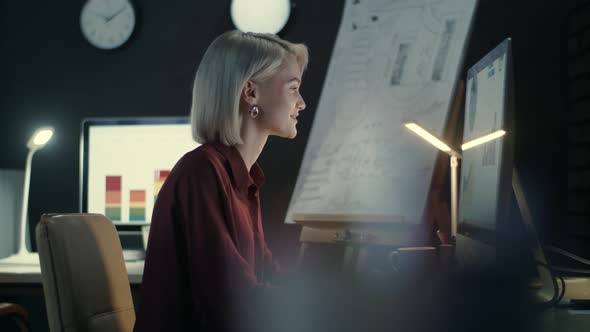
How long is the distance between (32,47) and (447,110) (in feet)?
6.77

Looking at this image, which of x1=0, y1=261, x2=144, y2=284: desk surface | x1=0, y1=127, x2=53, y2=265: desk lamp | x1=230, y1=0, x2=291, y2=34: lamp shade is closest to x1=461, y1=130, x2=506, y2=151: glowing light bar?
x1=0, y1=261, x2=144, y2=284: desk surface

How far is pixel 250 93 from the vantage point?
63.8 inches

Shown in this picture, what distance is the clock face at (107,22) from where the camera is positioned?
3217 mm

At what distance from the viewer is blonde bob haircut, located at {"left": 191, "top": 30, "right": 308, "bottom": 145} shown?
5.19ft

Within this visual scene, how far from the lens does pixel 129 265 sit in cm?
242

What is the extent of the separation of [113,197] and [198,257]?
141 centimetres

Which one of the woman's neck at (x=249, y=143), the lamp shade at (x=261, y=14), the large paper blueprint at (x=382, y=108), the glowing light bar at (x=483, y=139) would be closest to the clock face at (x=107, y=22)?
the lamp shade at (x=261, y=14)

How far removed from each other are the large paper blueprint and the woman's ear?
2.42 feet

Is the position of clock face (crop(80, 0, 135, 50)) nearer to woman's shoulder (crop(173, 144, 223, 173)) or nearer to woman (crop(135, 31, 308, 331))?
woman (crop(135, 31, 308, 331))

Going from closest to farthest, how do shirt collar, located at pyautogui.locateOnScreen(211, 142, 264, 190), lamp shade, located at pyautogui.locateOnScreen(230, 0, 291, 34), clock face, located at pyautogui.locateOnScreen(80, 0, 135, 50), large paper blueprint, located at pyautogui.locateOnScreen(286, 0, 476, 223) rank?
shirt collar, located at pyautogui.locateOnScreen(211, 142, 264, 190) → large paper blueprint, located at pyautogui.locateOnScreen(286, 0, 476, 223) → lamp shade, located at pyautogui.locateOnScreen(230, 0, 291, 34) → clock face, located at pyautogui.locateOnScreen(80, 0, 135, 50)

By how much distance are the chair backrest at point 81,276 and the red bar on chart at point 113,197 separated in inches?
43.8

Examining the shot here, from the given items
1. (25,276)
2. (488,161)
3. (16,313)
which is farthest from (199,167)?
(25,276)

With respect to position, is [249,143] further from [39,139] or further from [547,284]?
[39,139]

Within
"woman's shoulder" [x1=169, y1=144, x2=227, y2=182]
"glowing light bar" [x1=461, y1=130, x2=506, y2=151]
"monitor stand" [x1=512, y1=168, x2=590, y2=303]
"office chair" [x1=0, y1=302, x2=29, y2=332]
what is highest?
"glowing light bar" [x1=461, y1=130, x2=506, y2=151]
